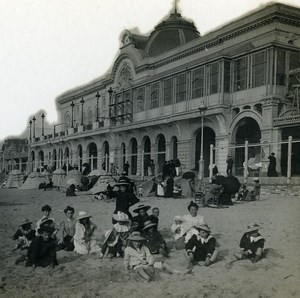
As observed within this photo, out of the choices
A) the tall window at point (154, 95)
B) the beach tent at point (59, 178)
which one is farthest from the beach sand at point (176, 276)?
the beach tent at point (59, 178)

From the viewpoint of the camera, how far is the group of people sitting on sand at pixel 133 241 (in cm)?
638

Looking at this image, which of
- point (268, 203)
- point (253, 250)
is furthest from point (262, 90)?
point (253, 250)

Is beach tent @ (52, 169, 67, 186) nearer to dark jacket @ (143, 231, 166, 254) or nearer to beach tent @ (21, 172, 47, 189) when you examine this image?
beach tent @ (21, 172, 47, 189)

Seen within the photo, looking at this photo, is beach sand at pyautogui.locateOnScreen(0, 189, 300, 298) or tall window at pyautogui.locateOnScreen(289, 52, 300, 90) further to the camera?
tall window at pyautogui.locateOnScreen(289, 52, 300, 90)

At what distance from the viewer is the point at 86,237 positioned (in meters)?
7.68

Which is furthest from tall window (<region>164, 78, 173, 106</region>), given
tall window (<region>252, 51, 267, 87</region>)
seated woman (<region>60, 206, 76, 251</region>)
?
seated woman (<region>60, 206, 76, 251</region>)

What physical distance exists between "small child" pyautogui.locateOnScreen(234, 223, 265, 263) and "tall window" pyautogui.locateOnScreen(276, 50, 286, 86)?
1241 centimetres

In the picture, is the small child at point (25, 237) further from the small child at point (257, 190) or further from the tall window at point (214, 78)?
the tall window at point (214, 78)

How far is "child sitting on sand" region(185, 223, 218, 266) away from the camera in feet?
21.8

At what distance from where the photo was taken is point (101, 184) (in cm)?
1873

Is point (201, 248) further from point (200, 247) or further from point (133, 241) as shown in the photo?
point (133, 241)

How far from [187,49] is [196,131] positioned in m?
6.08

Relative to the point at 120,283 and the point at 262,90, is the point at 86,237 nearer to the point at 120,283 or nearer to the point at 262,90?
the point at 120,283

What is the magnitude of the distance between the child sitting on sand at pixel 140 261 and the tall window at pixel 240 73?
14.0 metres
